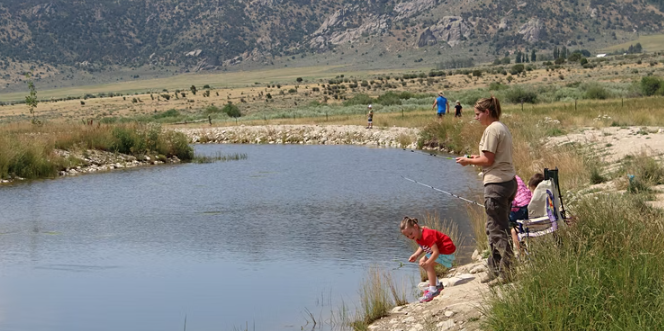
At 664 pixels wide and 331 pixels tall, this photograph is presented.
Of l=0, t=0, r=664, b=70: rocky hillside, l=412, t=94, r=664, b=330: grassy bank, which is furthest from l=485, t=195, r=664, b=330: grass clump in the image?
l=0, t=0, r=664, b=70: rocky hillside

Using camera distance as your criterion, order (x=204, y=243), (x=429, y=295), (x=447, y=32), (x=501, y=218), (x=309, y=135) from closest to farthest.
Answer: (x=501, y=218), (x=429, y=295), (x=204, y=243), (x=309, y=135), (x=447, y=32)

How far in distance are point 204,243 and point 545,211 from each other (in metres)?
7.87

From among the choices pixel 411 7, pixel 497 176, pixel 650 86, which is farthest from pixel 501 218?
pixel 411 7

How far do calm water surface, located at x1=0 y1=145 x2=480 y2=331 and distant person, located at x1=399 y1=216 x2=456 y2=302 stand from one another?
1.34 m

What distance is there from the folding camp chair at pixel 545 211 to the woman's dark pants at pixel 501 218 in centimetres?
24

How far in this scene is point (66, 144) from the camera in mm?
30422

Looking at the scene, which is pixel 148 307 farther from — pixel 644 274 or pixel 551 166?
pixel 551 166

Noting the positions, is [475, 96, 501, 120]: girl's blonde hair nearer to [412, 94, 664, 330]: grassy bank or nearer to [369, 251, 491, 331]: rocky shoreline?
[412, 94, 664, 330]: grassy bank

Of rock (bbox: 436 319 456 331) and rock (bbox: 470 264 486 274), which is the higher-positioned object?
rock (bbox: 436 319 456 331)

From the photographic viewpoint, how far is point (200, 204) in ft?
67.9

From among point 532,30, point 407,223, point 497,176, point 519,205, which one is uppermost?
point 532,30

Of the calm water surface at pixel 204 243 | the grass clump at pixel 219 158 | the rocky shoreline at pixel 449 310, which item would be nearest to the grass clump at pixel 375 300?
the rocky shoreline at pixel 449 310

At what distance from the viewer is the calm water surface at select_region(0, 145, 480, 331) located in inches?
433

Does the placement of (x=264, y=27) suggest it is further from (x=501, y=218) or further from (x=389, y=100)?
(x=501, y=218)
